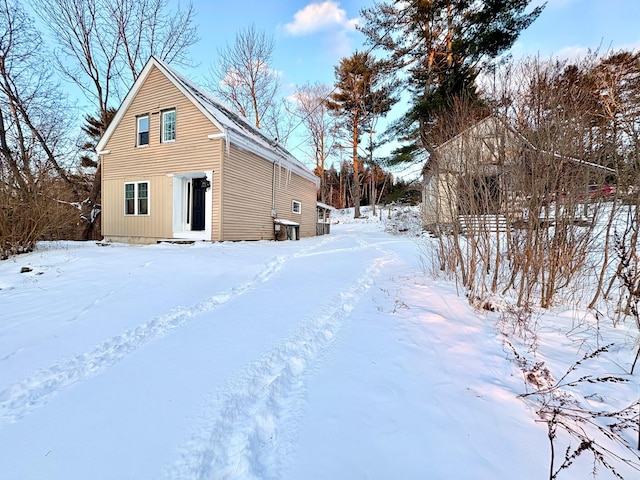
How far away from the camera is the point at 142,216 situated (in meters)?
10.5

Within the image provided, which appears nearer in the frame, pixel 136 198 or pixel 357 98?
pixel 136 198

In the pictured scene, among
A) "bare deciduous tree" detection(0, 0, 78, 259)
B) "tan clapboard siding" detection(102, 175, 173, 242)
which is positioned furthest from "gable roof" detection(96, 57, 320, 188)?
"bare deciduous tree" detection(0, 0, 78, 259)

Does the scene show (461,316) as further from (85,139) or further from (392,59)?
(85,139)

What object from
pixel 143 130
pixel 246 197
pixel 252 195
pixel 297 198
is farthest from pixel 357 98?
pixel 143 130

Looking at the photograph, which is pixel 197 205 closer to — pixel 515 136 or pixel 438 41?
pixel 515 136

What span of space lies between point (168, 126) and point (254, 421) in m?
11.3

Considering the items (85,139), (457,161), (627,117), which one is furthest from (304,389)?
(85,139)

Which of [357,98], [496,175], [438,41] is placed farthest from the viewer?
[357,98]

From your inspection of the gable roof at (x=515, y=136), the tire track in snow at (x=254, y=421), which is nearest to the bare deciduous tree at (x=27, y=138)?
the tire track in snow at (x=254, y=421)

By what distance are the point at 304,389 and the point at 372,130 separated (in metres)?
24.8

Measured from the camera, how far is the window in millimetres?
10469

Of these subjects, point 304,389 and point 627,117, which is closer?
→ point 304,389

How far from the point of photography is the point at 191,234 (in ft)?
32.3

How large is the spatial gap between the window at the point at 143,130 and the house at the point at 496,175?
1069 centimetres
